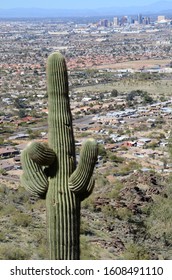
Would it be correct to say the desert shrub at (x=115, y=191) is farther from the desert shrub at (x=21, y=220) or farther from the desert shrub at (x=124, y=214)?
the desert shrub at (x=21, y=220)

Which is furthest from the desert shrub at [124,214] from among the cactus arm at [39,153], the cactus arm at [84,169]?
the cactus arm at [39,153]

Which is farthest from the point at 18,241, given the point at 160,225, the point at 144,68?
the point at 144,68

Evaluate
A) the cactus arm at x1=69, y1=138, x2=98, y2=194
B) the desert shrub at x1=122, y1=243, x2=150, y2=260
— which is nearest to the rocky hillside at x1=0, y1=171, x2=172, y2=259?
the desert shrub at x1=122, y1=243, x2=150, y2=260

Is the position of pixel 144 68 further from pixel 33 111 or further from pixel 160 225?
pixel 160 225

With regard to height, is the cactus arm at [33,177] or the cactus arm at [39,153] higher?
the cactus arm at [39,153]

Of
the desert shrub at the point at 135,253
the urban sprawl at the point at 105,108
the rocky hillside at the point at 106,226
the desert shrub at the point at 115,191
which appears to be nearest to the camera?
the desert shrub at the point at 135,253

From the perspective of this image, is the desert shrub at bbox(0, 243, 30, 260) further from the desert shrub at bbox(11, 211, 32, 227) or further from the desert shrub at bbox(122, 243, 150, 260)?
the desert shrub at bbox(11, 211, 32, 227)

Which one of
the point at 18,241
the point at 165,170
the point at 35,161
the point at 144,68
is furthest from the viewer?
the point at 144,68
